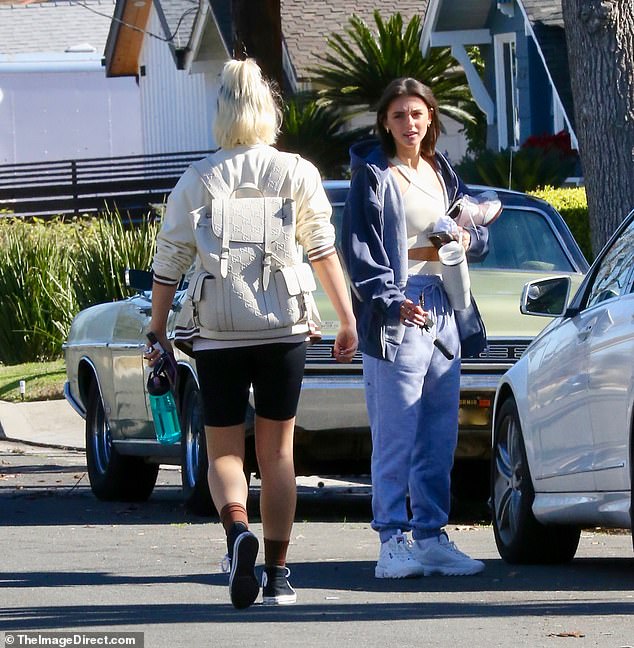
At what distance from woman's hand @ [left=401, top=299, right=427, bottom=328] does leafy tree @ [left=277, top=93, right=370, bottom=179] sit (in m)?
19.6

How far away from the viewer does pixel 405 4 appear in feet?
112

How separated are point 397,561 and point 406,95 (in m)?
1.85

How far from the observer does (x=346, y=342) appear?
6.04 metres

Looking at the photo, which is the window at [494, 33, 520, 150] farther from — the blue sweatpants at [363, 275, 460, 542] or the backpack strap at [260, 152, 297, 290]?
the backpack strap at [260, 152, 297, 290]

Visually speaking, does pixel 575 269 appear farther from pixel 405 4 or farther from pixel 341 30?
pixel 405 4

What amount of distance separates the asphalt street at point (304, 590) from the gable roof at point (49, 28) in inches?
1411

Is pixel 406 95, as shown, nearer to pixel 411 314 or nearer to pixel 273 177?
pixel 411 314

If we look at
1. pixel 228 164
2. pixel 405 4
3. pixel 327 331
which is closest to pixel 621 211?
pixel 327 331

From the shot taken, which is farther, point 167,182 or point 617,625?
point 167,182

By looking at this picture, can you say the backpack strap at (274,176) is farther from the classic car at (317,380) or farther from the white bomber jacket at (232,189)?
the classic car at (317,380)

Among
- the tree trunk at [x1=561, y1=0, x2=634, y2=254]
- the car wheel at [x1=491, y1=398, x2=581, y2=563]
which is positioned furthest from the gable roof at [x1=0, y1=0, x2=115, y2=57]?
the car wheel at [x1=491, y1=398, x2=581, y2=563]

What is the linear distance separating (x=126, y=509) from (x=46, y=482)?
189cm

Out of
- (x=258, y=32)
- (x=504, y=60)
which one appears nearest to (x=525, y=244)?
(x=258, y=32)

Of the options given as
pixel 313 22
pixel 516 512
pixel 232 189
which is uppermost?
pixel 313 22
